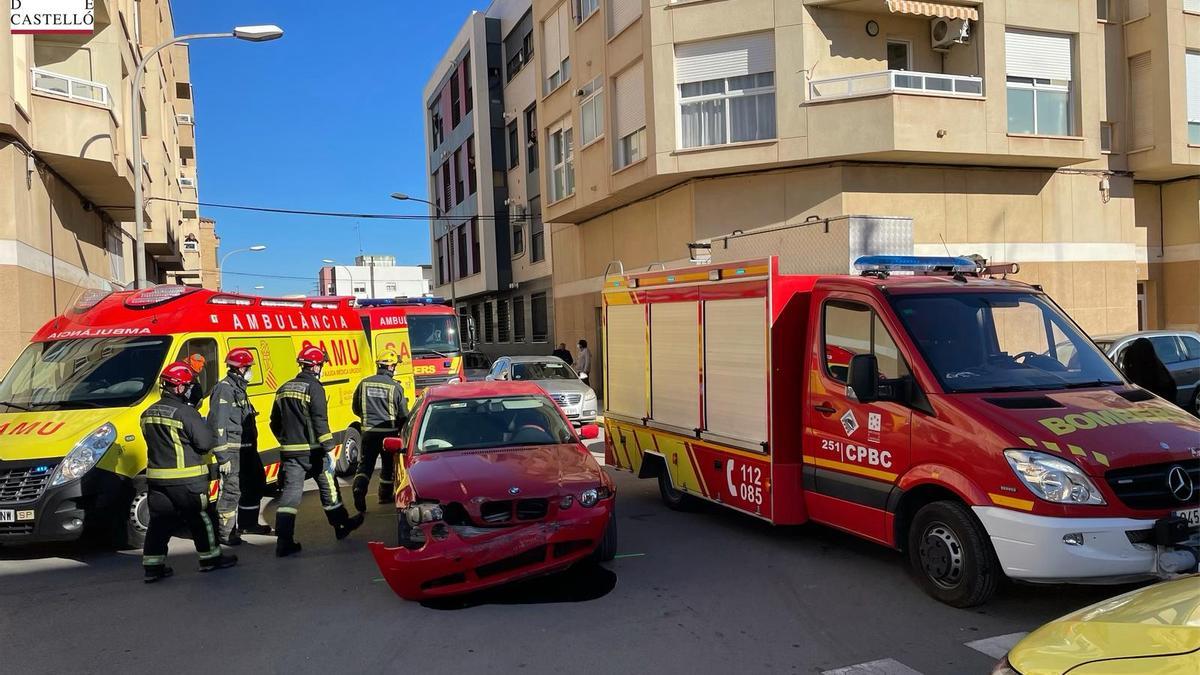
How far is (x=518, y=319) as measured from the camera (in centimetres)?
3469

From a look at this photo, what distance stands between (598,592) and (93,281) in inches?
668

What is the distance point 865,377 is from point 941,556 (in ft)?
4.11

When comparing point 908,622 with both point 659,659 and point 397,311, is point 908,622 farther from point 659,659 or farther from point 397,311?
point 397,311

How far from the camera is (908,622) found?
5.23m

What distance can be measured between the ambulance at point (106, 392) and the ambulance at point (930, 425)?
15.4 ft

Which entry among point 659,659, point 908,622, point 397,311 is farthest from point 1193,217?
point 659,659

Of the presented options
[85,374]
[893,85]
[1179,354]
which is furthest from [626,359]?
[893,85]

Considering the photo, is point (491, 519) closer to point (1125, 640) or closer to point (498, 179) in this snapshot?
point (1125, 640)

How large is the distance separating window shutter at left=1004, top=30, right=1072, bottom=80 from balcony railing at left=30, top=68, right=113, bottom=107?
59.2 feet

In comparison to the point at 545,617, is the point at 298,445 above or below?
above

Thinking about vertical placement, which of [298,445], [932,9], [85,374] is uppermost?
[932,9]

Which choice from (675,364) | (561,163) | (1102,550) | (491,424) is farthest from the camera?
(561,163)

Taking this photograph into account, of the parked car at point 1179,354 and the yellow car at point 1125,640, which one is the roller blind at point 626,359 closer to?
the yellow car at point 1125,640

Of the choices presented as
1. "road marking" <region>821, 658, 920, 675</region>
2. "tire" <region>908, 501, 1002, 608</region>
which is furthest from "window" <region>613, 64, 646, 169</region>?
"road marking" <region>821, 658, 920, 675</region>
